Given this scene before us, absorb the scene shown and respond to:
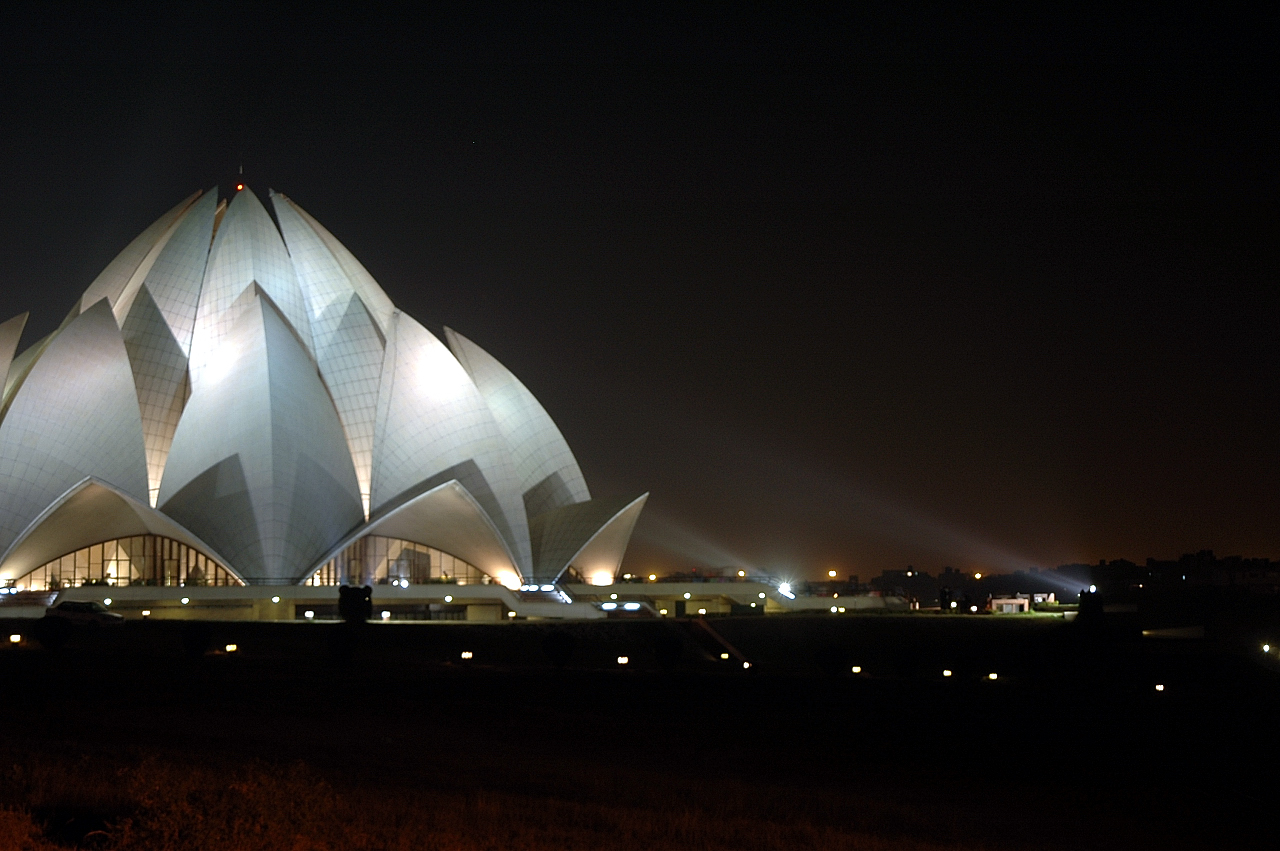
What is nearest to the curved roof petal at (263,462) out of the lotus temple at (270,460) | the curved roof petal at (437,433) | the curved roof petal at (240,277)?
the lotus temple at (270,460)

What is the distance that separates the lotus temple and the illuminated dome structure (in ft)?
0.22

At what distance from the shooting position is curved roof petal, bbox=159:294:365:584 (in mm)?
34219

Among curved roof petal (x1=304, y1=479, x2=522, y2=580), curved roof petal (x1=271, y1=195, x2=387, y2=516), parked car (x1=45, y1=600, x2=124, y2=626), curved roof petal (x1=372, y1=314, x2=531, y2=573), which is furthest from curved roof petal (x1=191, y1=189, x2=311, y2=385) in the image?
parked car (x1=45, y1=600, x2=124, y2=626)

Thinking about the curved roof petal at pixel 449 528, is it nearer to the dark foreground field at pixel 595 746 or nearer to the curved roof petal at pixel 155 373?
the curved roof petal at pixel 155 373

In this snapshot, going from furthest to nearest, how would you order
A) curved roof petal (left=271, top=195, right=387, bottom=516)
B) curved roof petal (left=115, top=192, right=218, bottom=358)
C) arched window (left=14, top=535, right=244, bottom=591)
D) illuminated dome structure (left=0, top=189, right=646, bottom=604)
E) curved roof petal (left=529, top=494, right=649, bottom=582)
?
curved roof petal (left=529, top=494, right=649, bottom=582) < curved roof petal (left=115, top=192, right=218, bottom=358) < curved roof petal (left=271, top=195, right=387, bottom=516) < arched window (left=14, top=535, right=244, bottom=591) < illuminated dome structure (left=0, top=189, right=646, bottom=604)

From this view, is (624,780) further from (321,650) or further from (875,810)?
(321,650)

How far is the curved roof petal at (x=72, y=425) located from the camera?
3444cm

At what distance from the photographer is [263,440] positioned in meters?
35.0

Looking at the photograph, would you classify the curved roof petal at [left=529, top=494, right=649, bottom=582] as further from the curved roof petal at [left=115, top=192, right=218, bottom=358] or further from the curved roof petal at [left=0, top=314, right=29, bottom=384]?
the curved roof petal at [left=0, top=314, right=29, bottom=384]

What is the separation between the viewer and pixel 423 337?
4053 cm

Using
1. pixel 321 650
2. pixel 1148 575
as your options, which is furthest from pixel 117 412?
pixel 1148 575

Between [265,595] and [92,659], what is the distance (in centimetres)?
1279

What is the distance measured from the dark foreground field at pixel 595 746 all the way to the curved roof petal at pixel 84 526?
805 cm

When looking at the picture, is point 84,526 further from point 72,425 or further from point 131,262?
point 131,262
